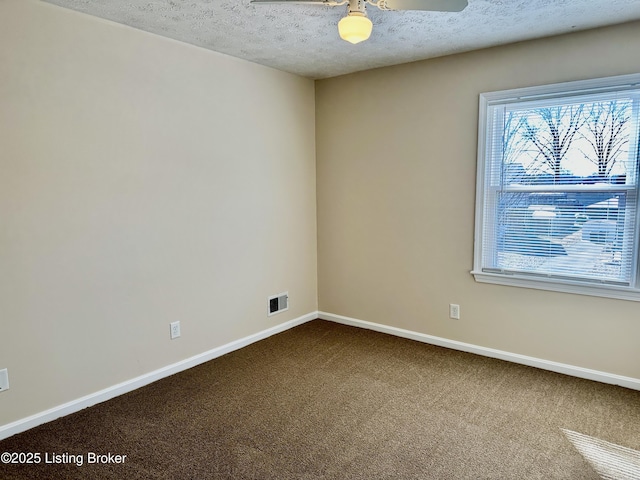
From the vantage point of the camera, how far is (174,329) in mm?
3234

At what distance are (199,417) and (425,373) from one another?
5.36 feet

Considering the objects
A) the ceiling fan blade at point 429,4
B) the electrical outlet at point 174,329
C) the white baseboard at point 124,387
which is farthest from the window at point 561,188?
the electrical outlet at point 174,329

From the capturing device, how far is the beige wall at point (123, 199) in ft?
7.94

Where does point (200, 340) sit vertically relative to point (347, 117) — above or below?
below

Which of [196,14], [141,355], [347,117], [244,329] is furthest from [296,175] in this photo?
[141,355]

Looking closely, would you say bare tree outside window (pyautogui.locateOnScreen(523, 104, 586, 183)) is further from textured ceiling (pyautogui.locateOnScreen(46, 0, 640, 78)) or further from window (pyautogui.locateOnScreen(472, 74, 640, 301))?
textured ceiling (pyautogui.locateOnScreen(46, 0, 640, 78))

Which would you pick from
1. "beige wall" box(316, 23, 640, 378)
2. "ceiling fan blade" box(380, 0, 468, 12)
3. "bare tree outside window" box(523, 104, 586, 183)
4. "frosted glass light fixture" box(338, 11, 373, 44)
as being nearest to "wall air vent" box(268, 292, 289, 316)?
"beige wall" box(316, 23, 640, 378)

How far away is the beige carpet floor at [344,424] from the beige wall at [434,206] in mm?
345

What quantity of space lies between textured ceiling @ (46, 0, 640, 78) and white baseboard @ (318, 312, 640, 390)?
236 cm

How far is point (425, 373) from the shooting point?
321cm

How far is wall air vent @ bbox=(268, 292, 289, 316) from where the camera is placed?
13.3 ft

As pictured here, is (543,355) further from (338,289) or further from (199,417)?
(199,417)

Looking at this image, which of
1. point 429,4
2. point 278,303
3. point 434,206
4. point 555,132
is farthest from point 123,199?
point 555,132

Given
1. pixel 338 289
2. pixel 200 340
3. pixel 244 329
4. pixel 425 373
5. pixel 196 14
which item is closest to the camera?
pixel 196 14
